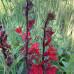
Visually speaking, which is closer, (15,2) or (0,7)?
(0,7)

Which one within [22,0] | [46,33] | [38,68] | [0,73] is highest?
[22,0]

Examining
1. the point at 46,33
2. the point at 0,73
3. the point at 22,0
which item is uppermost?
the point at 22,0

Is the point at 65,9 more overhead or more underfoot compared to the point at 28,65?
more overhead

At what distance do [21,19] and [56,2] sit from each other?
30 cm

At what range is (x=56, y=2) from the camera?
87 cm

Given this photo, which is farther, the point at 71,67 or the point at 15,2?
the point at 15,2

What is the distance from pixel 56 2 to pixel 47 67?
60cm

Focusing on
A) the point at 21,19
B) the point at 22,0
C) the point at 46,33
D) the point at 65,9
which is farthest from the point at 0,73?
the point at 65,9

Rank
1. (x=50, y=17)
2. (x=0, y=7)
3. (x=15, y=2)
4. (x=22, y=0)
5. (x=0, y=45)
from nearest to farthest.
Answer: (x=50, y=17) → (x=0, y=45) → (x=0, y=7) → (x=15, y=2) → (x=22, y=0)

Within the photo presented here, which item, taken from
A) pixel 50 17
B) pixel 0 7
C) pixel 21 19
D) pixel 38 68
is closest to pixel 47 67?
pixel 38 68

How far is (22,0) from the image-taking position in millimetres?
909

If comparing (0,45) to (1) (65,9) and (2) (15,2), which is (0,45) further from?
(1) (65,9)

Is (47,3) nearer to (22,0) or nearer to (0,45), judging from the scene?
(22,0)

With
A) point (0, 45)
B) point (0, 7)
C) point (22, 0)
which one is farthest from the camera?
point (22, 0)
